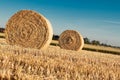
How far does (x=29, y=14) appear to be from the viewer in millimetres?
15383

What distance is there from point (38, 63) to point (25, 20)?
8697 mm

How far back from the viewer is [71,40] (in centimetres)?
2370

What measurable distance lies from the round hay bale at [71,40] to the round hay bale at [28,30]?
25.5 feet

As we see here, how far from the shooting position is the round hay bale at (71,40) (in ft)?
75.5

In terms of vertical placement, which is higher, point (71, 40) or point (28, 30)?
point (28, 30)

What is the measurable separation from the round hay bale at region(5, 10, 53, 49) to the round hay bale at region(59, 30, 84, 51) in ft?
25.5

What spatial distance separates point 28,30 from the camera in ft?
51.7

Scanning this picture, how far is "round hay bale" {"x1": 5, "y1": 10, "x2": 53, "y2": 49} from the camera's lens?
15109mm

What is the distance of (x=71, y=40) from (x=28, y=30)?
329 inches

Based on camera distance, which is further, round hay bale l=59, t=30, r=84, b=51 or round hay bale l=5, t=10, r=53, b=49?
round hay bale l=59, t=30, r=84, b=51

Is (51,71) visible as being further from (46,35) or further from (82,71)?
(46,35)

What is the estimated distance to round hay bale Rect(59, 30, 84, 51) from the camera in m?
23.0

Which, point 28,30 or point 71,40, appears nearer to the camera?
point 28,30

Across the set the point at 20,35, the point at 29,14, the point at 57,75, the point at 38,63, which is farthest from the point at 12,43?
the point at 57,75
